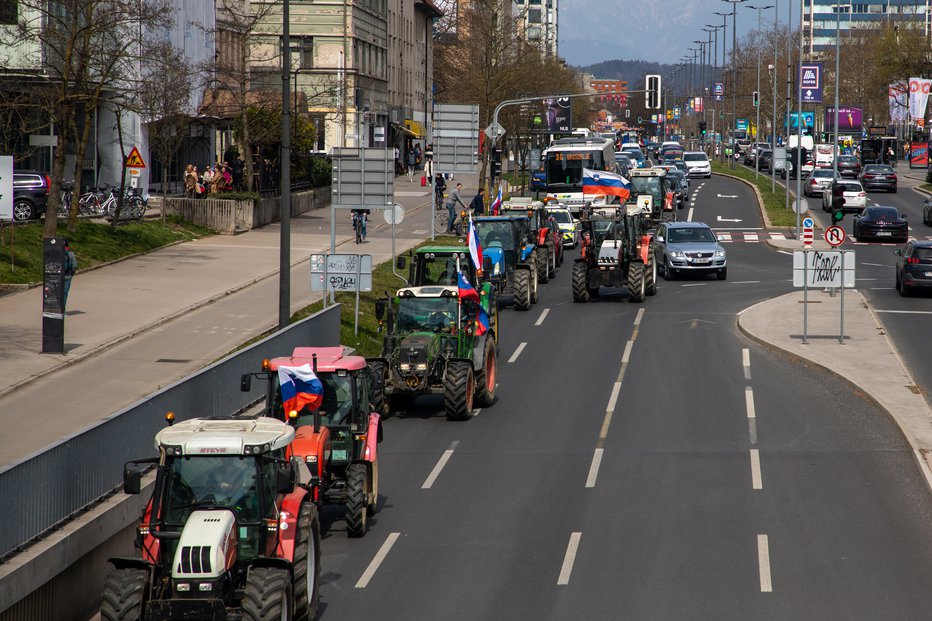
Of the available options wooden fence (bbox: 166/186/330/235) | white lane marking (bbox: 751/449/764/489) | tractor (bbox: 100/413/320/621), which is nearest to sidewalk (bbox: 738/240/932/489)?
white lane marking (bbox: 751/449/764/489)

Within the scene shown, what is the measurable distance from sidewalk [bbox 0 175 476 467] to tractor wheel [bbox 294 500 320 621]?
5.94 meters

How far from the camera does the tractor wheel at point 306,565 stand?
12445 mm

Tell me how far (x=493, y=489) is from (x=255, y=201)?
116ft

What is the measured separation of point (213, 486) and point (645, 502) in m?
7.91

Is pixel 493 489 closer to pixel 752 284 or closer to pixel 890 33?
pixel 752 284

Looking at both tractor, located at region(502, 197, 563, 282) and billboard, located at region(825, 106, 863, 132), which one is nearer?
tractor, located at region(502, 197, 563, 282)

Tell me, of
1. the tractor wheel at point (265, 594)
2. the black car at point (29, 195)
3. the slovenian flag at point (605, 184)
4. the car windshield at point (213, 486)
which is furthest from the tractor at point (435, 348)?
the slovenian flag at point (605, 184)

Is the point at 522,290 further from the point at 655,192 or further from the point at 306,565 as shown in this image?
the point at 655,192

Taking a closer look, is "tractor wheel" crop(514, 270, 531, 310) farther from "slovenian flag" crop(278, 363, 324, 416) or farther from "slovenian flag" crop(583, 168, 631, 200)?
"slovenian flag" crop(278, 363, 324, 416)

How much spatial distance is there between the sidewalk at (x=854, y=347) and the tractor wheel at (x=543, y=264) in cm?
782

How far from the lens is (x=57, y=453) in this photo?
1299 cm

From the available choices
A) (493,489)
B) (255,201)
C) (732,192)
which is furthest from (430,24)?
(493,489)

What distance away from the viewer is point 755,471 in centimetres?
1978

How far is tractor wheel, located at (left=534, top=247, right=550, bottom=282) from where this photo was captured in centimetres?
4216
